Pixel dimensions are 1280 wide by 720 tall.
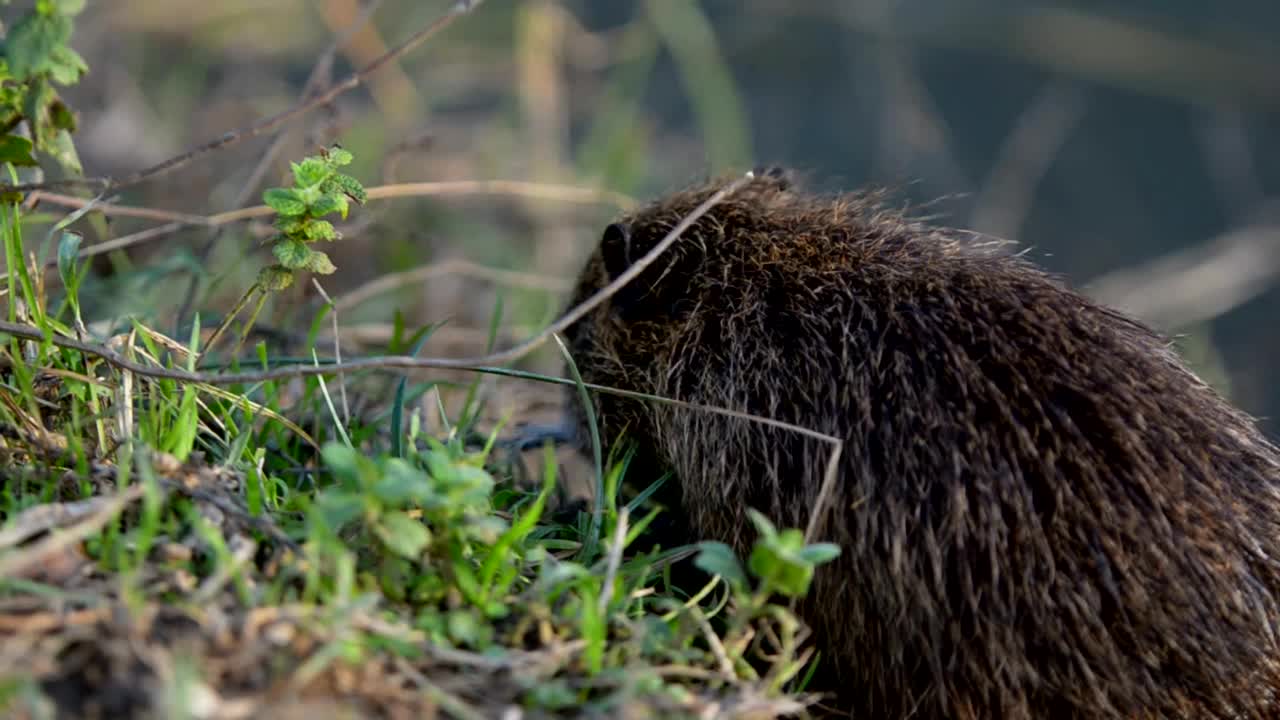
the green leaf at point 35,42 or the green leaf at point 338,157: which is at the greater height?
the green leaf at point 35,42

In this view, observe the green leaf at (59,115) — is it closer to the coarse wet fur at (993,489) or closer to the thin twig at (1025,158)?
the coarse wet fur at (993,489)

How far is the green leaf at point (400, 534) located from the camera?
2.09 metres

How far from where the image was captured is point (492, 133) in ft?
26.3

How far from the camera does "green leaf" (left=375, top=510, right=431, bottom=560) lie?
2.09m

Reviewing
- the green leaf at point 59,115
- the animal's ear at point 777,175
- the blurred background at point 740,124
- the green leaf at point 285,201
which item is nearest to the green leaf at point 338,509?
the green leaf at point 285,201

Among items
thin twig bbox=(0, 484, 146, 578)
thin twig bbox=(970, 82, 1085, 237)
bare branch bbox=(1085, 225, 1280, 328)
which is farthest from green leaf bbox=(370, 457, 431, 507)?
thin twig bbox=(970, 82, 1085, 237)

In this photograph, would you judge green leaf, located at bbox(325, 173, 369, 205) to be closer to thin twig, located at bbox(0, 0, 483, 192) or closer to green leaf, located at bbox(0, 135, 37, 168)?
thin twig, located at bbox(0, 0, 483, 192)

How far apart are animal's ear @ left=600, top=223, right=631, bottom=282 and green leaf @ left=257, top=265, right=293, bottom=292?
105 centimetres

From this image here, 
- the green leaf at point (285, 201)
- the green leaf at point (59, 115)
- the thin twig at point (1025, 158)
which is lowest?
the green leaf at point (285, 201)

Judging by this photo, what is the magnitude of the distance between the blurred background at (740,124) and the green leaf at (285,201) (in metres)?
1.89

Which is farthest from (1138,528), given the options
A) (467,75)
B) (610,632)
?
(467,75)

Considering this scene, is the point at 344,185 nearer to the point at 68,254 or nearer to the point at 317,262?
the point at 317,262

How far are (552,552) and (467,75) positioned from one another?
731cm

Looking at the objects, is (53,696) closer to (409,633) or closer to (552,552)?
(409,633)
